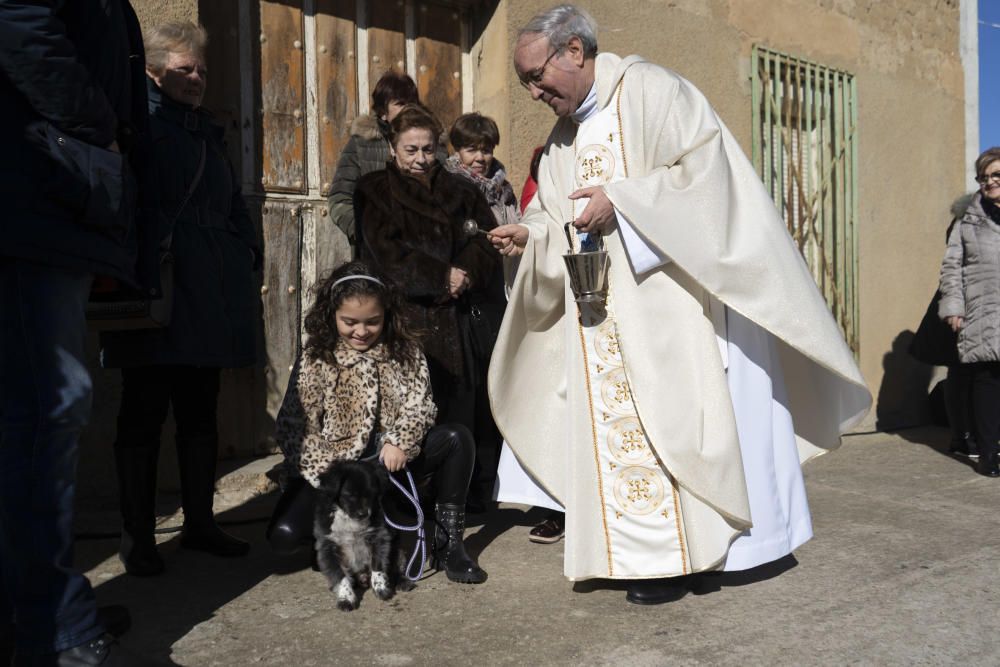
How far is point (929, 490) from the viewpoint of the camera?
4.80 meters

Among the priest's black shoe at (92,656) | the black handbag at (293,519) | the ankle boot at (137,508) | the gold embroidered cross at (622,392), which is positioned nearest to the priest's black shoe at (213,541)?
the ankle boot at (137,508)

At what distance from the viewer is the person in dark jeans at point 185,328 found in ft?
10.8

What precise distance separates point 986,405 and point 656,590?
3203mm

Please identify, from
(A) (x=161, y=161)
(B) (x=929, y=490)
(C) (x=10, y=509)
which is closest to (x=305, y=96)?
(A) (x=161, y=161)

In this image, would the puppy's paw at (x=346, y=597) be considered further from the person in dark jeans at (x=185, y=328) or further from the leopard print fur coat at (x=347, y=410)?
the person in dark jeans at (x=185, y=328)

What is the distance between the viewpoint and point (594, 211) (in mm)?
3066

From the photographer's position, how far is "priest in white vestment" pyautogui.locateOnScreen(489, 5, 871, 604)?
3.02 meters

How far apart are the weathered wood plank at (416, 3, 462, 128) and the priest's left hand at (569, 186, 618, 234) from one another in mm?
2538

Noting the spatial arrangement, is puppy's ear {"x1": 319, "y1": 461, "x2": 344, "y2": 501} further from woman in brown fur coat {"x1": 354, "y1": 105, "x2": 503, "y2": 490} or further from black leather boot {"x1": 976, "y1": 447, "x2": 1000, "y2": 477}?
black leather boot {"x1": 976, "y1": 447, "x2": 1000, "y2": 477}

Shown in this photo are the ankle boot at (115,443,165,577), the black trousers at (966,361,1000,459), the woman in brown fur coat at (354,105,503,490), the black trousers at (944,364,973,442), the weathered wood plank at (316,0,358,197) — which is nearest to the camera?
the ankle boot at (115,443,165,577)

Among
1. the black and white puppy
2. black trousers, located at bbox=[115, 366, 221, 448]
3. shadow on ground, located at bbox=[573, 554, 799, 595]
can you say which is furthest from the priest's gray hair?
shadow on ground, located at bbox=[573, 554, 799, 595]

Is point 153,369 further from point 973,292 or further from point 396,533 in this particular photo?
point 973,292

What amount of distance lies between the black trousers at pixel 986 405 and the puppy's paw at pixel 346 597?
12.2 feet

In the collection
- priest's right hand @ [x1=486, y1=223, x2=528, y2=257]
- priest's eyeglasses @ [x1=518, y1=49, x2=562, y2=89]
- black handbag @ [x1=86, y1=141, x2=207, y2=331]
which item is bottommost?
black handbag @ [x1=86, y1=141, x2=207, y2=331]
